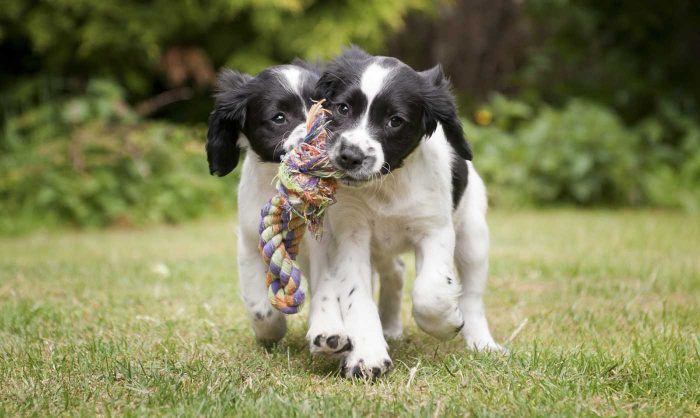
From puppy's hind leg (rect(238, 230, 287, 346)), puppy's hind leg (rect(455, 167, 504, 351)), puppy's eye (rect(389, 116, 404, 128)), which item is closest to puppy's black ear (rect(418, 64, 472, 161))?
puppy's eye (rect(389, 116, 404, 128))

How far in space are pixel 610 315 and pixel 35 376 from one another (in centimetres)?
252

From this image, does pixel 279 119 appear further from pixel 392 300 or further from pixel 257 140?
pixel 392 300

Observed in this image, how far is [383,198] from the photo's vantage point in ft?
10.5

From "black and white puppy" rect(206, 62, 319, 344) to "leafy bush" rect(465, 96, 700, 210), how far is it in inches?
240

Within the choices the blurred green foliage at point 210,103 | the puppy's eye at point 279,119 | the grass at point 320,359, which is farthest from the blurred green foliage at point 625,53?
the puppy's eye at point 279,119

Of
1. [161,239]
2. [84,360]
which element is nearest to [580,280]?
[84,360]

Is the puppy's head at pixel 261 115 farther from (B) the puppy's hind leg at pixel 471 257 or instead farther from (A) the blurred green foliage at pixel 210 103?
(A) the blurred green foliage at pixel 210 103

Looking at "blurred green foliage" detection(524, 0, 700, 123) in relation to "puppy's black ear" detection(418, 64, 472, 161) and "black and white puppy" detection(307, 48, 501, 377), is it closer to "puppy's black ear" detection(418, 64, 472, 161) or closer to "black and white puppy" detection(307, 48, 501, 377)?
"puppy's black ear" detection(418, 64, 472, 161)

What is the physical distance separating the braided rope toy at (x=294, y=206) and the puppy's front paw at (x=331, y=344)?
130 mm

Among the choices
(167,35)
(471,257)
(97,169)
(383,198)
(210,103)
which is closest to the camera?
(383,198)

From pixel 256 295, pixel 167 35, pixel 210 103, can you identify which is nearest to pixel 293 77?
pixel 256 295

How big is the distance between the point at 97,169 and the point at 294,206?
19.4 feet

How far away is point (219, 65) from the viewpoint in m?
9.84

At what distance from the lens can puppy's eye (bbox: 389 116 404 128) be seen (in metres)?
3.08
